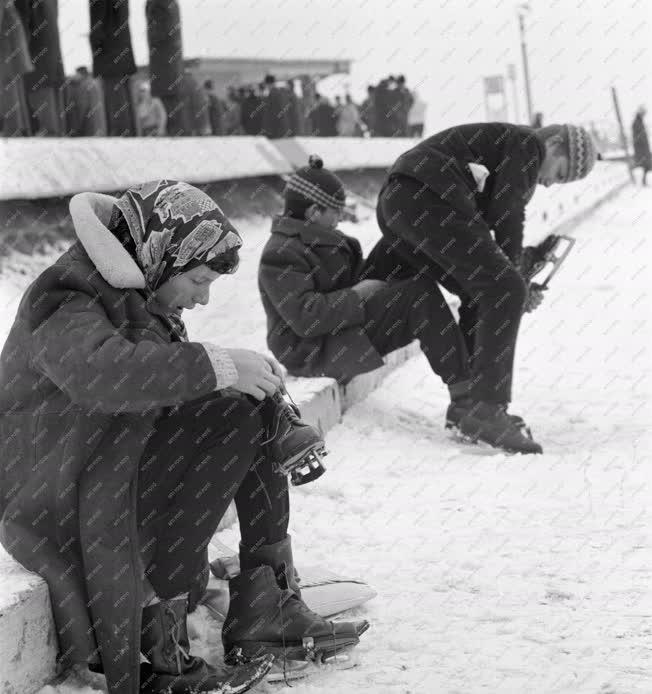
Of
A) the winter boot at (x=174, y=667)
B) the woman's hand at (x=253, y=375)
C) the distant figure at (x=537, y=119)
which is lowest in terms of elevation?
the distant figure at (x=537, y=119)

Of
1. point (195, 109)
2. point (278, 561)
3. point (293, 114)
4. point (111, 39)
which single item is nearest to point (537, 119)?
point (293, 114)

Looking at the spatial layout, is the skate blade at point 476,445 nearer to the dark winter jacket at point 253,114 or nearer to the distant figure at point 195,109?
the distant figure at point 195,109

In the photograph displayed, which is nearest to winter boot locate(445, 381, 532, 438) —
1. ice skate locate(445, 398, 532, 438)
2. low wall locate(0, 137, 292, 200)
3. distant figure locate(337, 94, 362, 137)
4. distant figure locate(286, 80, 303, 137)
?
ice skate locate(445, 398, 532, 438)

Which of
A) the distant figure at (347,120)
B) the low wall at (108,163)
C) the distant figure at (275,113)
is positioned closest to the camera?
the low wall at (108,163)

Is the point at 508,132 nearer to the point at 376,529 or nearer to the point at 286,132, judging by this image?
the point at 376,529

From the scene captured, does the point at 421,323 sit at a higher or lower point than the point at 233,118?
higher

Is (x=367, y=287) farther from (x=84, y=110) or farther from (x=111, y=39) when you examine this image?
(x=84, y=110)

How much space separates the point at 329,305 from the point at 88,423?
6.79ft

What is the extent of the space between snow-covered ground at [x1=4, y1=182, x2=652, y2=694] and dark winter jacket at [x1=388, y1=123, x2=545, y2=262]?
864mm

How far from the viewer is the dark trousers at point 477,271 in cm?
383

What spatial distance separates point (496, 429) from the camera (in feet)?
12.4

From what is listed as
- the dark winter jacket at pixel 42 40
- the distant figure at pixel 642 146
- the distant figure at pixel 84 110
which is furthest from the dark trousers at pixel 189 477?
the distant figure at pixel 642 146

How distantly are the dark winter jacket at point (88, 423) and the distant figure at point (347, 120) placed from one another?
14339 mm

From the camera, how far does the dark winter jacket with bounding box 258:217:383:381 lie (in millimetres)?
3867
